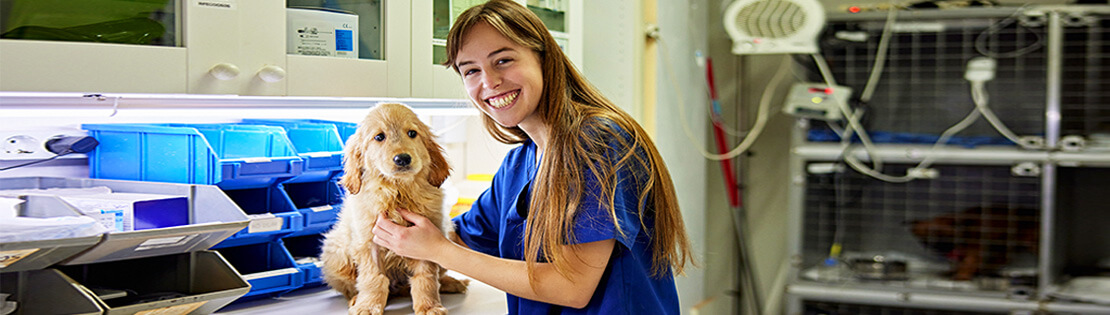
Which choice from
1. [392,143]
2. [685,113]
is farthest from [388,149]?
[685,113]

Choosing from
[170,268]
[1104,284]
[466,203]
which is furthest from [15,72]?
[1104,284]

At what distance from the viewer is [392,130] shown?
3.83 feet

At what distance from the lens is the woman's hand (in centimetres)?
116

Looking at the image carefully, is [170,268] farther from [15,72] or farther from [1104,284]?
[1104,284]

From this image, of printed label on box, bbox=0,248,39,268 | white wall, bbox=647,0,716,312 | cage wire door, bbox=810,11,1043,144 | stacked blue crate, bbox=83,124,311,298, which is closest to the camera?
printed label on box, bbox=0,248,39,268

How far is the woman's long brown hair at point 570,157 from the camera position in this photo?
42.0 inches

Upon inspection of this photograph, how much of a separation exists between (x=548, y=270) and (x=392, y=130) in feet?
1.08

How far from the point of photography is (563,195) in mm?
1071

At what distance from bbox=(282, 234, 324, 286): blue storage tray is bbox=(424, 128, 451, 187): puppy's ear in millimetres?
296

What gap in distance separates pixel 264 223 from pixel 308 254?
0.20m

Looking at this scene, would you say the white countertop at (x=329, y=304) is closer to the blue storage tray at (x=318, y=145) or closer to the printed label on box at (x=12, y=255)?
the blue storage tray at (x=318, y=145)

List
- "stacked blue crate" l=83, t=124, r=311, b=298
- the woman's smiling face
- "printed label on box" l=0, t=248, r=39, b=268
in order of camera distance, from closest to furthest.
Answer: "printed label on box" l=0, t=248, r=39, b=268
the woman's smiling face
"stacked blue crate" l=83, t=124, r=311, b=298

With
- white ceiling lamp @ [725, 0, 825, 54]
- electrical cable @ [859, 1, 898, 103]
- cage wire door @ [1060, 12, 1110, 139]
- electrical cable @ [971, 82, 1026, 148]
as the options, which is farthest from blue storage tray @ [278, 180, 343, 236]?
cage wire door @ [1060, 12, 1110, 139]

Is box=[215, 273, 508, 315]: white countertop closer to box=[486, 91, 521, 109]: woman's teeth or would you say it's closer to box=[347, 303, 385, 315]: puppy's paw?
box=[347, 303, 385, 315]: puppy's paw
